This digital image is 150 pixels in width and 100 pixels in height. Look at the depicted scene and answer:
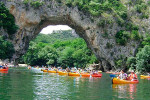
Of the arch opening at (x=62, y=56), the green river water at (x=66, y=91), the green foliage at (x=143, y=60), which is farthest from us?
the arch opening at (x=62, y=56)

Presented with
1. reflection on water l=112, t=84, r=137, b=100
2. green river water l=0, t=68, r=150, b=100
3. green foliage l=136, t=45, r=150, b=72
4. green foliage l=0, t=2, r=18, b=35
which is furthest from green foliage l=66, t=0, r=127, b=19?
reflection on water l=112, t=84, r=137, b=100

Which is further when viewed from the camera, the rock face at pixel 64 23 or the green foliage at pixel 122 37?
the green foliage at pixel 122 37

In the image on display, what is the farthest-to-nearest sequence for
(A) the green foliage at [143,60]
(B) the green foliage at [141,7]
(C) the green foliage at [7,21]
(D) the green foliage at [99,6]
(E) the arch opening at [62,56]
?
(E) the arch opening at [62,56] → (B) the green foliage at [141,7] → (D) the green foliage at [99,6] → (A) the green foliage at [143,60] → (C) the green foliage at [7,21]

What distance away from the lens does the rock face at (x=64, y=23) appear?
4688 centimetres

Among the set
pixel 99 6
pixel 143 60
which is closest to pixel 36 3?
pixel 99 6

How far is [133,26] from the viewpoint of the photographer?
51312mm

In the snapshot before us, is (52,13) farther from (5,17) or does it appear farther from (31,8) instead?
(5,17)

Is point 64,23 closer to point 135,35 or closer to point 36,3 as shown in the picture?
point 36,3

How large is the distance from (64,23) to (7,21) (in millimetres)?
13404

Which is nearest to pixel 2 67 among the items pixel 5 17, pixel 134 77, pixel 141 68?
pixel 5 17

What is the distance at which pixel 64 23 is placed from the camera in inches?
2092

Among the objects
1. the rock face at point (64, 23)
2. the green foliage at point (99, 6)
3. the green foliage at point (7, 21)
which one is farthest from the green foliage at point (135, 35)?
the green foliage at point (7, 21)

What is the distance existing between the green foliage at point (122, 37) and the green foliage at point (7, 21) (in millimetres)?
21547

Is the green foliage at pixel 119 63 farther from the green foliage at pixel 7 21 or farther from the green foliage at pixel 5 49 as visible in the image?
the green foliage at pixel 5 49
